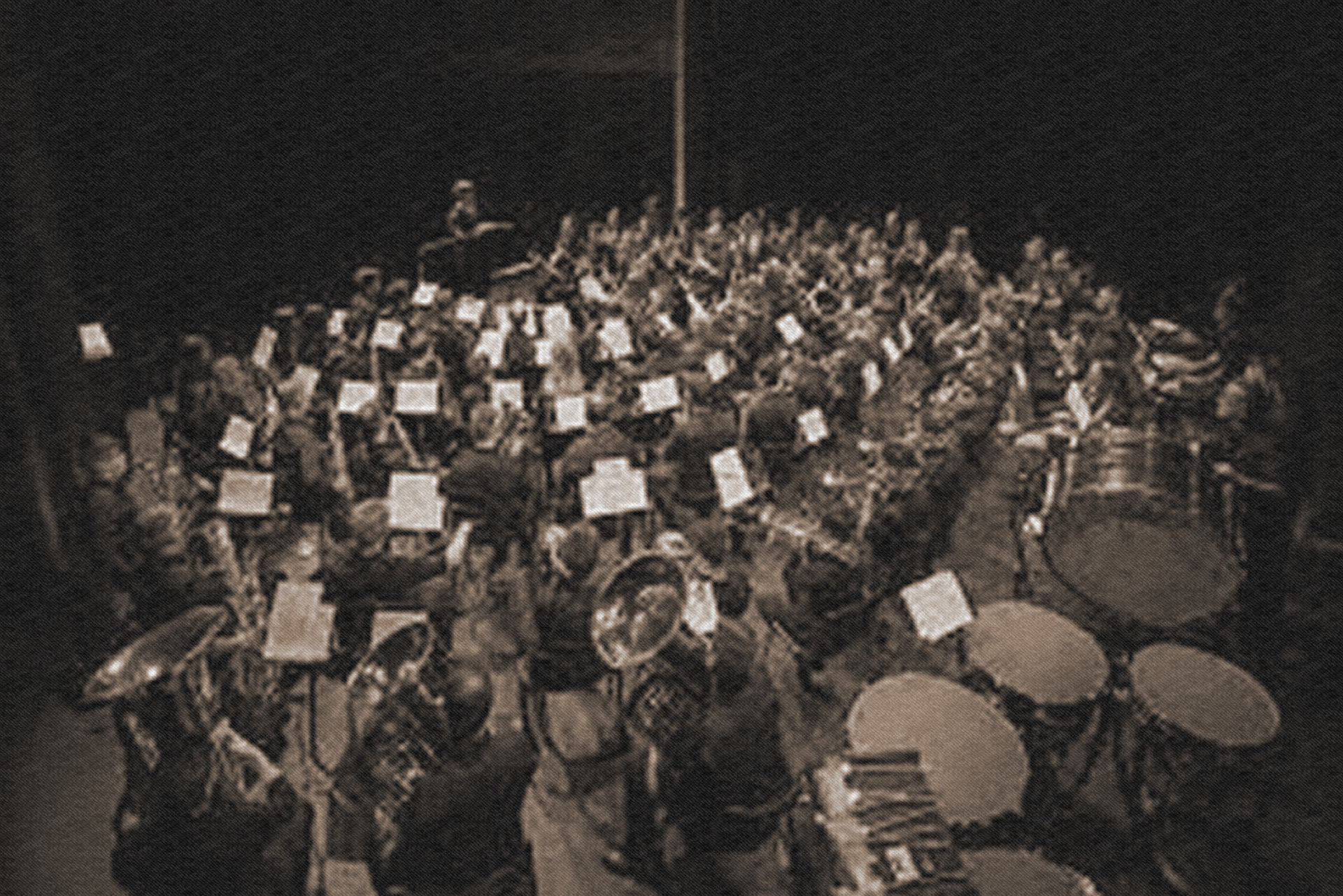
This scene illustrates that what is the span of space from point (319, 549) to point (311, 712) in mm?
1313

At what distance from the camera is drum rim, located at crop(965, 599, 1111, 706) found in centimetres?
513

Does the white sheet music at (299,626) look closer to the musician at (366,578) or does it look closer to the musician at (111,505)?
the musician at (366,578)

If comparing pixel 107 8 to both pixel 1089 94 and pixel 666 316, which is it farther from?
pixel 1089 94

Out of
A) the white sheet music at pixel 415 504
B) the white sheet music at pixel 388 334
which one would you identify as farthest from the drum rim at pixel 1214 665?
the white sheet music at pixel 388 334

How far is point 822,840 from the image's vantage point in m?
4.33

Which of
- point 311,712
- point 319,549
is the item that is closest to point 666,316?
point 319,549

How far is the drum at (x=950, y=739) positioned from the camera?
457cm

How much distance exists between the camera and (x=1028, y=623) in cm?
570

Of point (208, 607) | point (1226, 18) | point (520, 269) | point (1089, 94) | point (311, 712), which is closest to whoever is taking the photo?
point (208, 607)

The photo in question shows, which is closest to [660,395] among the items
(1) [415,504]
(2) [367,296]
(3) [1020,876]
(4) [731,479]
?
(4) [731,479]

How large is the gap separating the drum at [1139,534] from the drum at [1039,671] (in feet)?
1.70

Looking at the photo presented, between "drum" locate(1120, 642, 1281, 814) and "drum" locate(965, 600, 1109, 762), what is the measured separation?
285 mm

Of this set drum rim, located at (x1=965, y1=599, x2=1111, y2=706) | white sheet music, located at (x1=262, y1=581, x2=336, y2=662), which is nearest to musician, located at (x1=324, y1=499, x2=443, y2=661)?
white sheet music, located at (x1=262, y1=581, x2=336, y2=662)

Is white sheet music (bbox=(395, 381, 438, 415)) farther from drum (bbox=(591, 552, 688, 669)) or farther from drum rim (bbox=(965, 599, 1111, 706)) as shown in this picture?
drum rim (bbox=(965, 599, 1111, 706))
